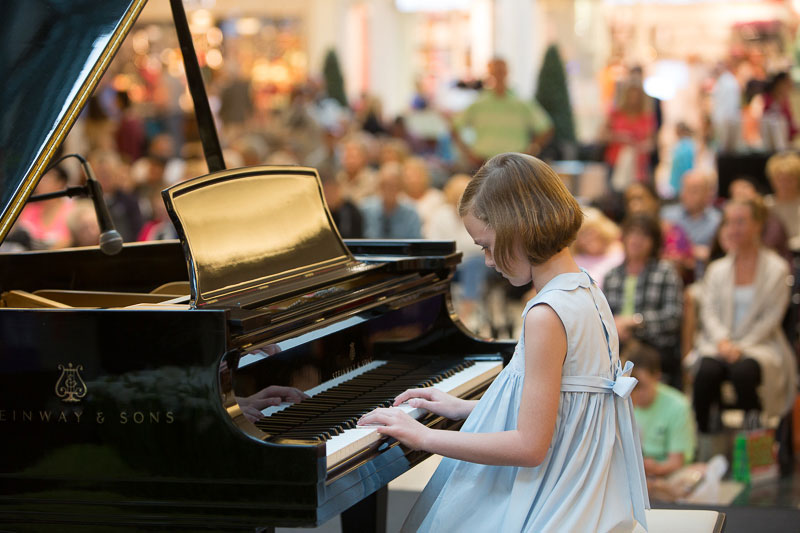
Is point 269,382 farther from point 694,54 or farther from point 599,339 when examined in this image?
point 694,54

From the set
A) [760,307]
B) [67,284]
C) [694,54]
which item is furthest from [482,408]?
[694,54]

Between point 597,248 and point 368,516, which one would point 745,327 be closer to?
point 597,248

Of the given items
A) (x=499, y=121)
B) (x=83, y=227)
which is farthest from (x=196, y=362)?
(x=499, y=121)

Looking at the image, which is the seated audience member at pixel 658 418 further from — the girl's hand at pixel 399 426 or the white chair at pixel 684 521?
the girl's hand at pixel 399 426

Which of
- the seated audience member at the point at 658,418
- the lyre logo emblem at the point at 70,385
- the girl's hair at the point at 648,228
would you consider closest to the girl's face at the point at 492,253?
the lyre logo emblem at the point at 70,385

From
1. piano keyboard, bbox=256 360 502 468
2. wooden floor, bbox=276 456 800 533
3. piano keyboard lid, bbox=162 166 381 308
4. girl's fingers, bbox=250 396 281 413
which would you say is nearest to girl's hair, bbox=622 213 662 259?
wooden floor, bbox=276 456 800 533

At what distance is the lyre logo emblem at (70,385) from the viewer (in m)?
2.27

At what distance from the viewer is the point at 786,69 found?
1091cm

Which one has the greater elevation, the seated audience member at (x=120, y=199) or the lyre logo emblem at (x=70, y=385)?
the lyre logo emblem at (x=70, y=385)

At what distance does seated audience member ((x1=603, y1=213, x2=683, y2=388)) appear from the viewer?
582 centimetres

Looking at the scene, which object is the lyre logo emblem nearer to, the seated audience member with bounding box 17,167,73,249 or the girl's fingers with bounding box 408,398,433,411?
the girl's fingers with bounding box 408,398,433,411

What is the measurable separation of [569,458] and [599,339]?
0.26 m

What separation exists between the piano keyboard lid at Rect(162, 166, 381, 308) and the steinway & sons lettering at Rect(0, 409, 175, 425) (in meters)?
0.29

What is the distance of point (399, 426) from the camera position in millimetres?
2355
